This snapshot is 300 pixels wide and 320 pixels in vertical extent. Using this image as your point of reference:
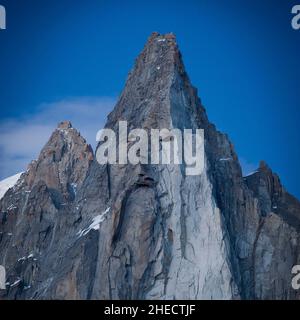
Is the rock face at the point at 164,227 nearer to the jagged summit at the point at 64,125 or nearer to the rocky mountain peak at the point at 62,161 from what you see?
the rocky mountain peak at the point at 62,161

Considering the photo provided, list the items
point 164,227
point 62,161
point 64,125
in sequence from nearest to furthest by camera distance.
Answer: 1. point 164,227
2. point 62,161
3. point 64,125

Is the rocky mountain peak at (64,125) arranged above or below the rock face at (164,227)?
above

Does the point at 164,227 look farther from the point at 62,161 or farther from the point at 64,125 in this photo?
the point at 64,125

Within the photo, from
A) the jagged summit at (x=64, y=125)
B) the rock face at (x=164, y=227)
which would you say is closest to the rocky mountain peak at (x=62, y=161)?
the jagged summit at (x=64, y=125)

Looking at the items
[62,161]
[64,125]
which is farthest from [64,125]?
[62,161]

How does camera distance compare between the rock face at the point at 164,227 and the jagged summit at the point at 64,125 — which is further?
the jagged summit at the point at 64,125

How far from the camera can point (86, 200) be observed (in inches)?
3725

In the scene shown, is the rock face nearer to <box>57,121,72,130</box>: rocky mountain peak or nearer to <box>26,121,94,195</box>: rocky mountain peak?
<box>26,121,94,195</box>: rocky mountain peak

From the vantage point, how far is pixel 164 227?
3391 inches

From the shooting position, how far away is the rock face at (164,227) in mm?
84938
